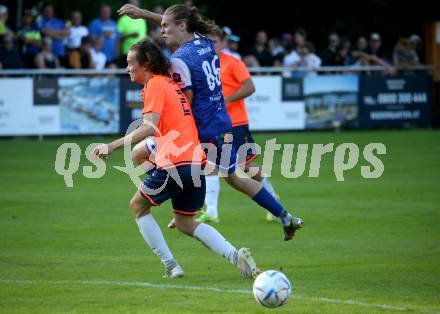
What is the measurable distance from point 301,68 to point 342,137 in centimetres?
246

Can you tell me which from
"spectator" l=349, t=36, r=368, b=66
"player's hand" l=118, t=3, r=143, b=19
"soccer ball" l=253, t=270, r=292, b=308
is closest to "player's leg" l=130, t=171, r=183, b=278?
"soccer ball" l=253, t=270, r=292, b=308

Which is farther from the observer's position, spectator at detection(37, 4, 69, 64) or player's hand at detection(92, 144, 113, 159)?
spectator at detection(37, 4, 69, 64)

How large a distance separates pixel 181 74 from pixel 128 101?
47.6 ft

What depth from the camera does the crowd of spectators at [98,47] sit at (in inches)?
930

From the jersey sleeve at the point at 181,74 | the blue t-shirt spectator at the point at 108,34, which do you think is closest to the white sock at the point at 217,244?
the jersey sleeve at the point at 181,74

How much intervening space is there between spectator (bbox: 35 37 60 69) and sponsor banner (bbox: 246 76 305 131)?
4.59 meters

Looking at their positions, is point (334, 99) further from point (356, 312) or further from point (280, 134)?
point (356, 312)

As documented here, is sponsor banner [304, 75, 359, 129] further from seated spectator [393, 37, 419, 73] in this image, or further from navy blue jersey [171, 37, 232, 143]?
navy blue jersey [171, 37, 232, 143]

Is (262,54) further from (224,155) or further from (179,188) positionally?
(179,188)

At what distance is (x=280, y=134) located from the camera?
82.1 ft

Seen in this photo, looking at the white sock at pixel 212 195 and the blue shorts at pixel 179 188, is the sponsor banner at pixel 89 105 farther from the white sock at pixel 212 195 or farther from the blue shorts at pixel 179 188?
the blue shorts at pixel 179 188

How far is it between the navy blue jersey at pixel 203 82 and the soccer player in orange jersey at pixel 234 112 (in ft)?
8.35

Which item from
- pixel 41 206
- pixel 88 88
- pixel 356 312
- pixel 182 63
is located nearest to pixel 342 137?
pixel 88 88

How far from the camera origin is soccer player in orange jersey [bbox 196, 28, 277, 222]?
1245 cm
